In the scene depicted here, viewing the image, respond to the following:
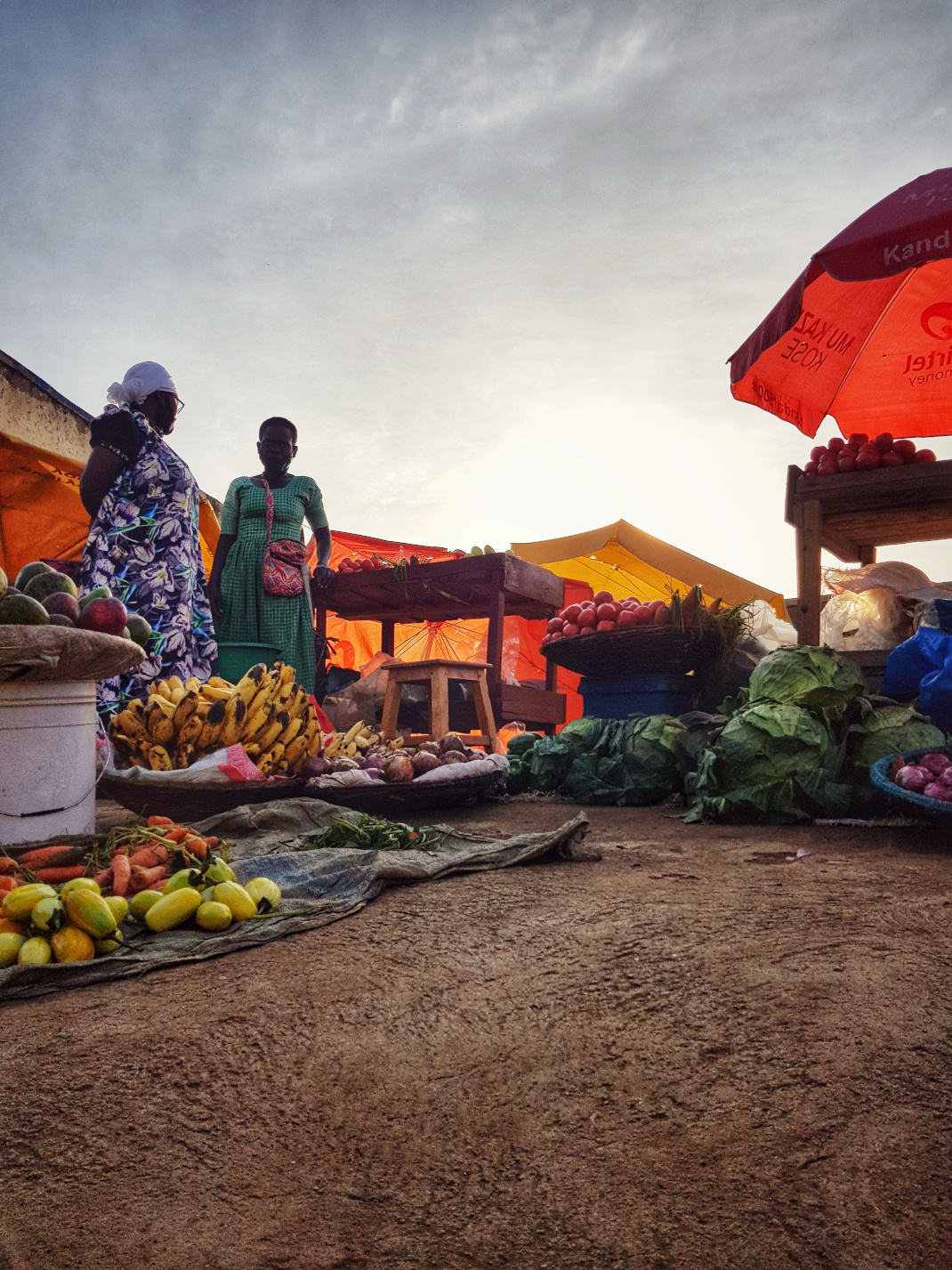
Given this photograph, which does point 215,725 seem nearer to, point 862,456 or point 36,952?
point 36,952

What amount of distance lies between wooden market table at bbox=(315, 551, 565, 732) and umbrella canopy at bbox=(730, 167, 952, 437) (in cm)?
206

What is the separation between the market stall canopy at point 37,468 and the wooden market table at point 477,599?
7.70 feet

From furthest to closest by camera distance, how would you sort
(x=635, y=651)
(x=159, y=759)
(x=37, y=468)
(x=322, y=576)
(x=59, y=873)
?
(x=37, y=468) < (x=322, y=576) < (x=635, y=651) < (x=159, y=759) < (x=59, y=873)

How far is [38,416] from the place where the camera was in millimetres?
5992

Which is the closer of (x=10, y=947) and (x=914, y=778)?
(x=10, y=947)

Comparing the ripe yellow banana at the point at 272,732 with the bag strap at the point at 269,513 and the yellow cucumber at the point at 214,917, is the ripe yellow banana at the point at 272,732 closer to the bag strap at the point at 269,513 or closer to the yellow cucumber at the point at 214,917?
the bag strap at the point at 269,513

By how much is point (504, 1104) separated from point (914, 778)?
2281mm

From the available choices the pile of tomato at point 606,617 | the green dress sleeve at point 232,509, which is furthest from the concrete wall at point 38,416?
the pile of tomato at point 606,617

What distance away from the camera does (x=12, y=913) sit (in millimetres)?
1720

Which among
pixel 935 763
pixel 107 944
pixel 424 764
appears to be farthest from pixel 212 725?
pixel 935 763

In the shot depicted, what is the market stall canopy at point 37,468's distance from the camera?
18.9 feet

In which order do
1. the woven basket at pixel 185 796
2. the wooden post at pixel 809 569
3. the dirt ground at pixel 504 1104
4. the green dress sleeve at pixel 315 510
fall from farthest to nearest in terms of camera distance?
the green dress sleeve at pixel 315 510 < the wooden post at pixel 809 569 < the woven basket at pixel 185 796 < the dirt ground at pixel 504 1104

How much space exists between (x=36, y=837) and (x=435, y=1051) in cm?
201

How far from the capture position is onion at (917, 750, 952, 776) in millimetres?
2790
